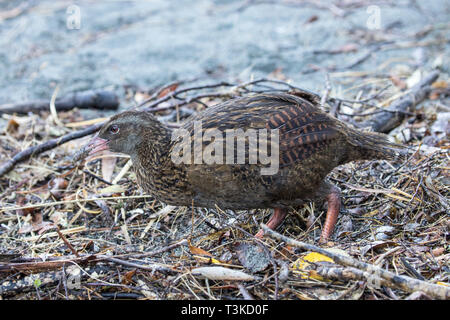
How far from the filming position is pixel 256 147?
11.8 ft

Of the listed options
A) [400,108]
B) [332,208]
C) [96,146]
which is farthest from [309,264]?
[400,108]

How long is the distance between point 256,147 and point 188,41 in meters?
5.42

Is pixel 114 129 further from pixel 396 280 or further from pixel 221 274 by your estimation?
pixel 396 280

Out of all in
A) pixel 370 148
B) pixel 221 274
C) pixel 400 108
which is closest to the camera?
pixel 221 274

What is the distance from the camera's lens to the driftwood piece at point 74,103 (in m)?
6.41

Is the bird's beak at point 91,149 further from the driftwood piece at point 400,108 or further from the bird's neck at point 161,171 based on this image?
the driftwood piece at point 400,108

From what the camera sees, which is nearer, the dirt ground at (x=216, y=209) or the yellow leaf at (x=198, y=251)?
the dirt ground at (x=216, y=209)

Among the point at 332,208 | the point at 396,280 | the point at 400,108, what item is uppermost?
the point at 400,108

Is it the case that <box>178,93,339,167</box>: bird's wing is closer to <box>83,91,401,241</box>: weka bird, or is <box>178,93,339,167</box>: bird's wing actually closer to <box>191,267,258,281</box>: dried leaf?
<box>83,91,401,241</box>: weka bird

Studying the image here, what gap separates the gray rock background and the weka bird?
9.09ft

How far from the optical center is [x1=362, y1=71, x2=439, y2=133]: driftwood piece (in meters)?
5.19

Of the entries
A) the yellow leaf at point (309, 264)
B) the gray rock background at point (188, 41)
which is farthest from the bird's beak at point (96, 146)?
the gray rock background at point (188, 41)

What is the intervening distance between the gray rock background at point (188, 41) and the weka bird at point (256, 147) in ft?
9.09

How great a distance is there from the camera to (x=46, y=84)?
739cm
